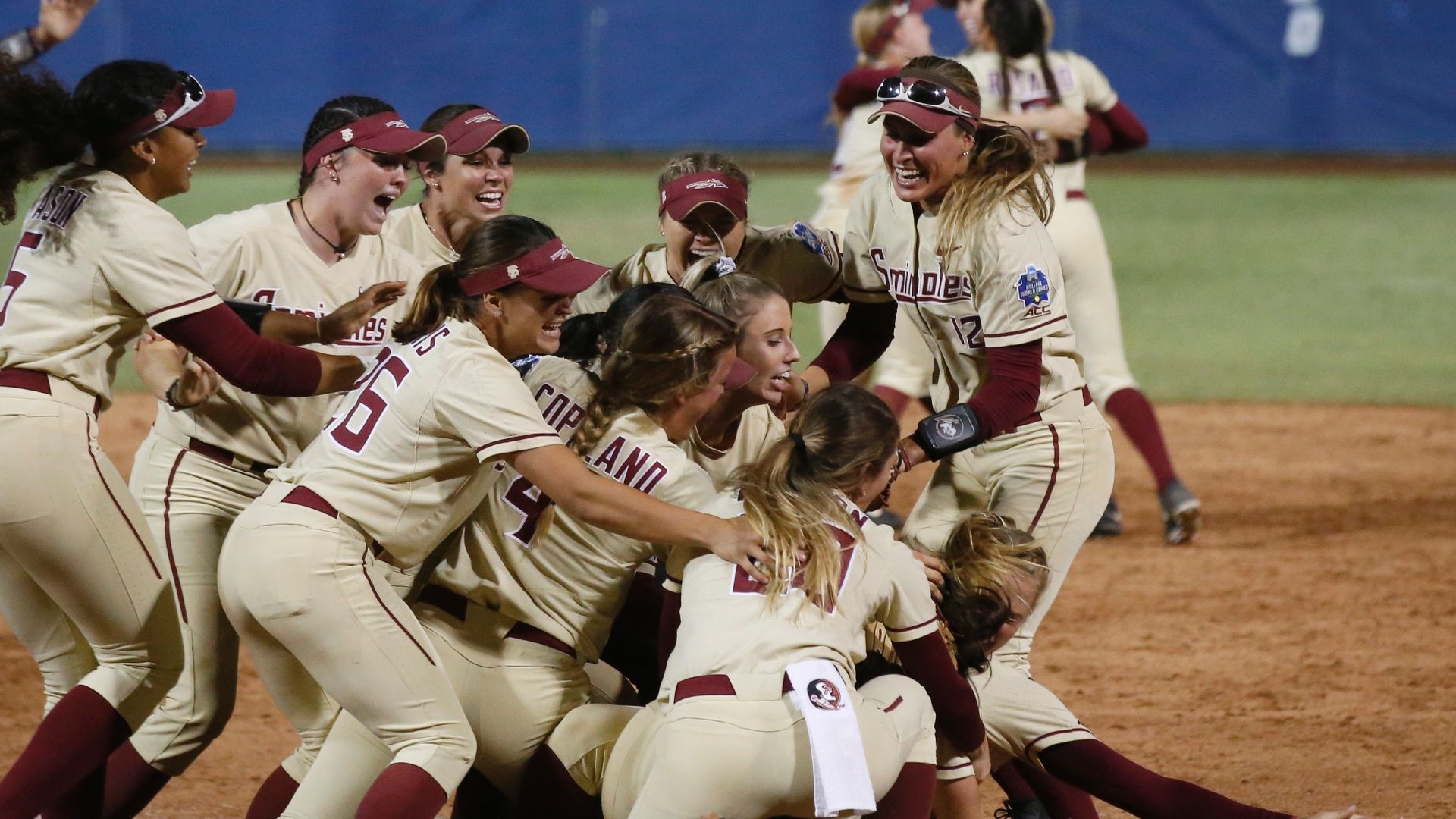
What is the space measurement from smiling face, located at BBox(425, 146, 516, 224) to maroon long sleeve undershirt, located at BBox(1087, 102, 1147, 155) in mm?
3629

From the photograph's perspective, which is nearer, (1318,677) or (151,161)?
(151,161)

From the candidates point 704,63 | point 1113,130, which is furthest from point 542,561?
point 704,63

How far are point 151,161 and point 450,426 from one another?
981 mm

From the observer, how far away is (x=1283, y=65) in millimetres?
16312

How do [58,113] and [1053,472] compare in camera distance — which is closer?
[58,113]

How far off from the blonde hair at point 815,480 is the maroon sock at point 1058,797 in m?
0.98

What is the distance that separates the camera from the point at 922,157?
155 inches

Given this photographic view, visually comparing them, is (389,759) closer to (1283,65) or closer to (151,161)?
(151,161)

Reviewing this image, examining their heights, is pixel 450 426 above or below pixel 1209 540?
above

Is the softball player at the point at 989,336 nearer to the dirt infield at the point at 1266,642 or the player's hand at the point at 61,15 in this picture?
the dirt infield at the point at 1266,642

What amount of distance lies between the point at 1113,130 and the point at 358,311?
4.60 meters

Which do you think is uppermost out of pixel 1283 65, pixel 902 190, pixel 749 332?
pixel 902 190

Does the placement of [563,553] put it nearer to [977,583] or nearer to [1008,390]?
[977,583]

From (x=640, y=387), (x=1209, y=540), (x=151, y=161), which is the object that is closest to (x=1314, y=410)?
(x=1209, y=540)
